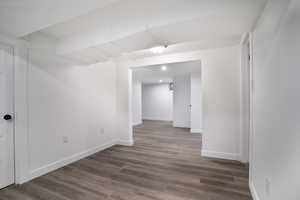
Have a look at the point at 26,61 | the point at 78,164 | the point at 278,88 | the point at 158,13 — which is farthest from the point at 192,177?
the point at 26,61

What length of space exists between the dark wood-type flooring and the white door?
23 centimetres

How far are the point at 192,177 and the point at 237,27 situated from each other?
212 centimetres

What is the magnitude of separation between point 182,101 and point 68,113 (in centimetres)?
450

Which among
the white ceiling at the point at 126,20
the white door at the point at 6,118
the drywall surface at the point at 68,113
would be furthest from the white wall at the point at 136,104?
the white door at the point at 6,118

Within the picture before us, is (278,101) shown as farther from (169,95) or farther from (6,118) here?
(169,95)

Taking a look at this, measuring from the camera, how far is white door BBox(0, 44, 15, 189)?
1837 millimetres

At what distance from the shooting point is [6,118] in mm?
1855

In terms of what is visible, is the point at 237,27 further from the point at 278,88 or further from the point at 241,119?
the point at 241,119

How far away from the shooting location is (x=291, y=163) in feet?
2.80

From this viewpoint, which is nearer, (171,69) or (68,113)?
(68,113)

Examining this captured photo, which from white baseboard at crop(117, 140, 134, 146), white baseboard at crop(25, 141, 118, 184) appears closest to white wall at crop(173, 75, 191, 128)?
white baseboard at crop(117, 140, 134, 146)

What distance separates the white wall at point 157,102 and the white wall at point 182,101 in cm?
172

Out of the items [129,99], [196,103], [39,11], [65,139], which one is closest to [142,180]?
[65,139]

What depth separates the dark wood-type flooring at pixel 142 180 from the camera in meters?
1.70
